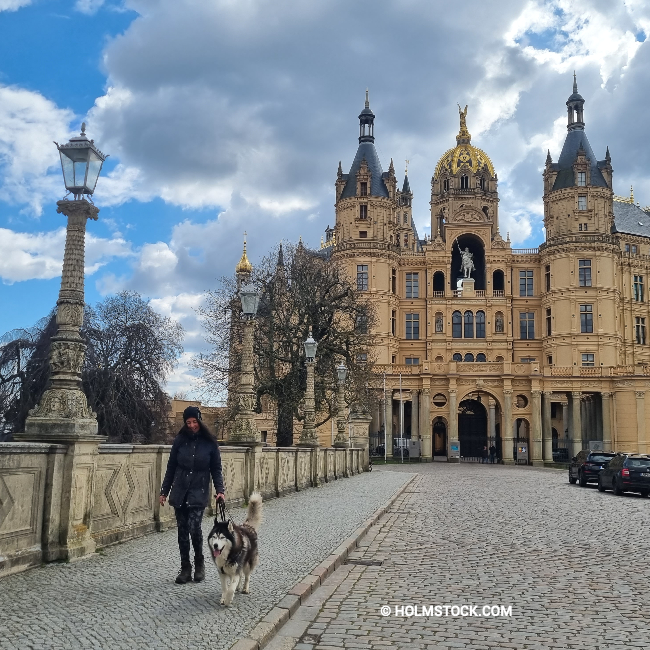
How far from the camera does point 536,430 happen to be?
6400 centimetres

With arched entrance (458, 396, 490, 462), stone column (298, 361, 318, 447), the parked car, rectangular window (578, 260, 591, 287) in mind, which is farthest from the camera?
arched entrance (458, 396, 490, 462)

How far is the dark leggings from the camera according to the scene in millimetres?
8031

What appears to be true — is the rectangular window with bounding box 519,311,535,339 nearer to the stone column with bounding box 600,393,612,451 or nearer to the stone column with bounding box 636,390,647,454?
the stone column with bounding box 600,393,612,451

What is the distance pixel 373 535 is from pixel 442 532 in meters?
1.41

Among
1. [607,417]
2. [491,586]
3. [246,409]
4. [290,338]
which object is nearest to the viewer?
[491,586]

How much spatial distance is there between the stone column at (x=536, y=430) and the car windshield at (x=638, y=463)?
37669 mm

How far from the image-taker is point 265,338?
146 feet

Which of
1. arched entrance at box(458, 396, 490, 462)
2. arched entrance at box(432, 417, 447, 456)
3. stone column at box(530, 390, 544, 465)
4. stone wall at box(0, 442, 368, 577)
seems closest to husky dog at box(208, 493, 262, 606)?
stone wall at box(0, 442, 368, 577)

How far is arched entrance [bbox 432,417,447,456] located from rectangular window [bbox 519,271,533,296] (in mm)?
15726

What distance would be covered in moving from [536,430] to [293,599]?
59.6 metres

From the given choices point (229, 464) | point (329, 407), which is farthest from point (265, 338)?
point (229, 464)

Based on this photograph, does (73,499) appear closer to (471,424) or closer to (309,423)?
(309,423)

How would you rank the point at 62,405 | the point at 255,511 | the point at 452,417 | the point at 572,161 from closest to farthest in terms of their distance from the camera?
the point at 255,511
the point at 62,405
the point at 452,417
the point at 572,161

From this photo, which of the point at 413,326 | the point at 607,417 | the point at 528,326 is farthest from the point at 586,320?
the point at 413,326
